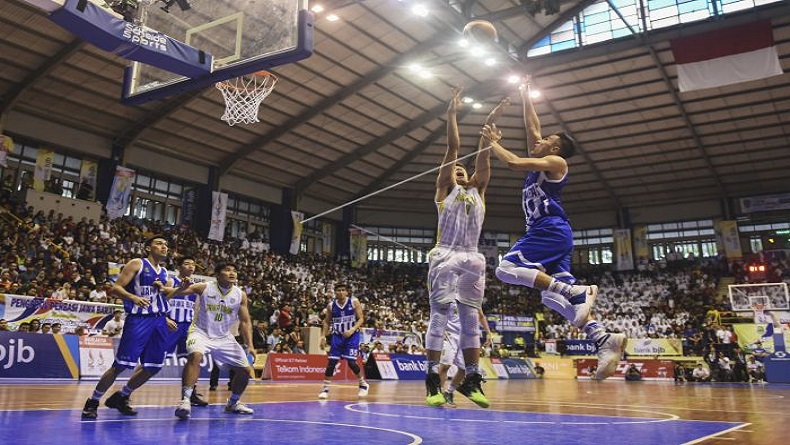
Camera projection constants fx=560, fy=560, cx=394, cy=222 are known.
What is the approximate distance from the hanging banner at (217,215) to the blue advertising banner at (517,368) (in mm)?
14825

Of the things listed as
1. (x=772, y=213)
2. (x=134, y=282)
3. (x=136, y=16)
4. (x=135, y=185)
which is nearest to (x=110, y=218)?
(x=135, y=185)

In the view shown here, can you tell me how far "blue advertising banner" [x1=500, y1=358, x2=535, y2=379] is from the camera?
23.5m

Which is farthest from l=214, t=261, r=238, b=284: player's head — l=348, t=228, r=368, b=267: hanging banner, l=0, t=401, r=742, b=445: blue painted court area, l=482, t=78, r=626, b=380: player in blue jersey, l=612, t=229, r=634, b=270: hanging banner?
l=612, t=229, r=634, b=270: hanging banner

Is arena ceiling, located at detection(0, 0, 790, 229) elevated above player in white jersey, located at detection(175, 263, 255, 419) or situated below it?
above

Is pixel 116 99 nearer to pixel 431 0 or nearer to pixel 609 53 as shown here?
pixel 431 0

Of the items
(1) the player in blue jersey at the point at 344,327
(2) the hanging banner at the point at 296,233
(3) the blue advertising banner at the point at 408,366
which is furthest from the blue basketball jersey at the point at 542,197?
(2) the hanging banner at the point at 296,233

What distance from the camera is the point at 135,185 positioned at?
27469 mm

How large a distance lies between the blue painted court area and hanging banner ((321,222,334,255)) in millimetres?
30204

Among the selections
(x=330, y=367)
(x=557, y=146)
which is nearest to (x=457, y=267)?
(x=557, y=146)

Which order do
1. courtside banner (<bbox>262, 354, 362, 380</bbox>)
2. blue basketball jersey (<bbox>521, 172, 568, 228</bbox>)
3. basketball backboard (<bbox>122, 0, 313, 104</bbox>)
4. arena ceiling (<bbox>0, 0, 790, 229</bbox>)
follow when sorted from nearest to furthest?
blue basketball jersey (<bbox>521, 172, 568, 228</bbox>)
basketball backboard (<bbox>122, 0, 313, 104</bbox>)
courtside banner (<bbox>262, 354, 362, 380</bbox>)
arena ceiling (<bbox>0, 0, 790, 229</bbox>)

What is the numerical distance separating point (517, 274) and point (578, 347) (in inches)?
957

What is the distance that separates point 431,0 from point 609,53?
7.99 meters

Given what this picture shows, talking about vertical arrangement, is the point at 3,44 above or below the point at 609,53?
below

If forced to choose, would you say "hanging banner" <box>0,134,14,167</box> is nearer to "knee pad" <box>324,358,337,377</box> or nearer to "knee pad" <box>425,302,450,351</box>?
"knee pad" <box>324,358,337,377</box>
